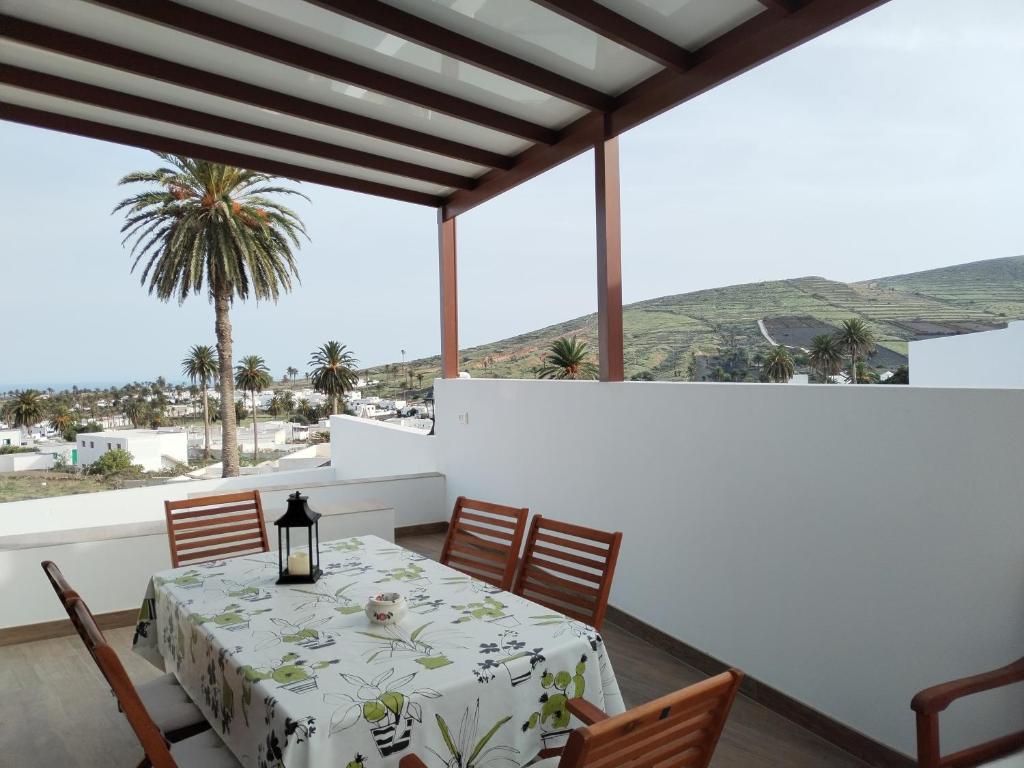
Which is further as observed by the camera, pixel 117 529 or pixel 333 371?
pixel 333 371

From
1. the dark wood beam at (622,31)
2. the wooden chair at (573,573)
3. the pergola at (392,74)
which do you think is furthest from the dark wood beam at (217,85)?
the wooden chair at (573,573)

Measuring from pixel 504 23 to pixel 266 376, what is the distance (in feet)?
37.1

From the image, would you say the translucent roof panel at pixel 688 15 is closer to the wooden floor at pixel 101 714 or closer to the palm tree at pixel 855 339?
the wooden floor at pixel 101 714

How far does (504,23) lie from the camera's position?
2.96 m

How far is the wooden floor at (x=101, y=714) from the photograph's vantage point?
246 cm

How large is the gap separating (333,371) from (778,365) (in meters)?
9.45

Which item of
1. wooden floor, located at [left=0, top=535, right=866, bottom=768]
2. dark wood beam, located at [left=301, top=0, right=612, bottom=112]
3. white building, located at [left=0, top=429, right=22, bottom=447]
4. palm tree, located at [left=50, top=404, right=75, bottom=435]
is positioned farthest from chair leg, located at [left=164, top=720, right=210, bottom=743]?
palm tree, located at [left=50, top=404, right=75, bottom=435]

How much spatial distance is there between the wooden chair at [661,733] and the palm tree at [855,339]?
6876mm

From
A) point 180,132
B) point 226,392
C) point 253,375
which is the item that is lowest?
point 226,392

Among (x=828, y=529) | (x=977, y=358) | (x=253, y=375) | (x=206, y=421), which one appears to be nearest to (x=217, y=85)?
(x=828, y=529)

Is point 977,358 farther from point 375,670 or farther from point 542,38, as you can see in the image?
point 375,670

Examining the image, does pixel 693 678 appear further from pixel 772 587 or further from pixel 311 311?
pixel 311 311

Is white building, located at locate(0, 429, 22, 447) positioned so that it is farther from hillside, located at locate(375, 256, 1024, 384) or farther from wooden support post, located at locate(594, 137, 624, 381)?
wooden support post, located at locate(594, 137, 624, 381)

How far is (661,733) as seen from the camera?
123cm
